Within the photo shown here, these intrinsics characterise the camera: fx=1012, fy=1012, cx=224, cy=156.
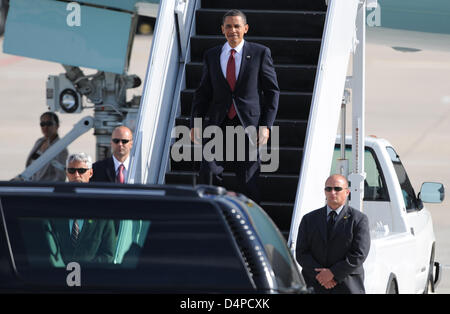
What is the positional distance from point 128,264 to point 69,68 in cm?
909

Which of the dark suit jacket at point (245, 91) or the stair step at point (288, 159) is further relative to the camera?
the stair step at point (288, 159)

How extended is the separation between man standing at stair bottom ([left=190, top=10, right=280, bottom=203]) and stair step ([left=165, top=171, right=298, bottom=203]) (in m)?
0.35

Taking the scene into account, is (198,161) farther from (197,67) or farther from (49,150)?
(49,150)

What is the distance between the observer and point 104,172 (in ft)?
24.8

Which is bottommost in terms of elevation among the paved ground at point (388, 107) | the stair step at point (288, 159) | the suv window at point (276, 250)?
the paved ground at point (388, 107)

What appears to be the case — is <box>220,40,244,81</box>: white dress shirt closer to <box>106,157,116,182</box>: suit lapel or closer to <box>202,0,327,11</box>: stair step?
<box>106,157,116,182</box>: suit lapel

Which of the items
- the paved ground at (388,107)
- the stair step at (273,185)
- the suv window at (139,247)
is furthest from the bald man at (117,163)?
the paved ground at (388,107)

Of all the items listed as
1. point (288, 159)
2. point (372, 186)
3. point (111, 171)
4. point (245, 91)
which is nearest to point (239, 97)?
point (245, 91)

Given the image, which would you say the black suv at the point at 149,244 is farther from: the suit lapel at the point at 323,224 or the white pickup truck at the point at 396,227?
the white pickup truck at the point at 396,227

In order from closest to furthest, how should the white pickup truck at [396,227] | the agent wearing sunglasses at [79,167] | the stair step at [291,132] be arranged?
the agent wearing sunglasses at [79,167] < the white pickup truck at [396,227] < the stair step at [291,132]

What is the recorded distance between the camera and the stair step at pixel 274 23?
865cm

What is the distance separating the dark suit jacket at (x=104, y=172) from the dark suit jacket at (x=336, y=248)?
5.52ft

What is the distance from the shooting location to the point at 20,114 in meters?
25.3
